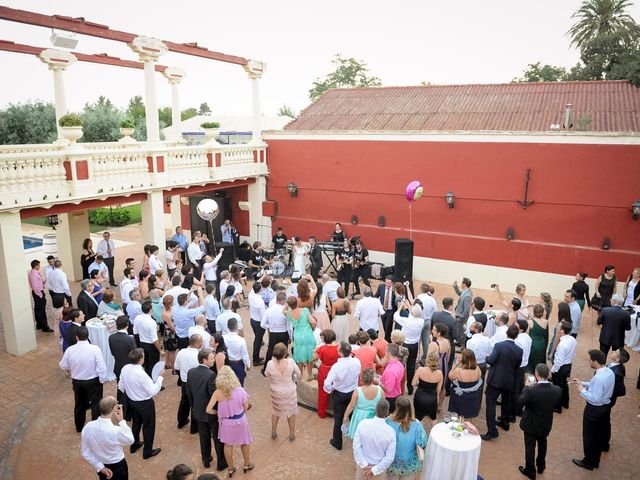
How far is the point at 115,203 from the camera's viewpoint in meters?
11.7

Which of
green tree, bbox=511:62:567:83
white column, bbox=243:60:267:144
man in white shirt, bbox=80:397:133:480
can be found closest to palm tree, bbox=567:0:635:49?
green tree, bbox=511:62:567:83

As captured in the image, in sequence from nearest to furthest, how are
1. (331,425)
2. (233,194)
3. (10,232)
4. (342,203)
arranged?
1. (331,425)
2. (10,232)
3. (342,203)
4. (233,194)

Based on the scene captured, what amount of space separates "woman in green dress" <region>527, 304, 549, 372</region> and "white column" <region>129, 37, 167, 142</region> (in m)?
9.54

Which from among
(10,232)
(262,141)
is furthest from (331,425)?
(262,141)

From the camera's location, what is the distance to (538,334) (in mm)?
7520

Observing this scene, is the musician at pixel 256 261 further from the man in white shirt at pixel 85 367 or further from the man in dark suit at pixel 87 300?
the man in white shirt at pixel 85 367

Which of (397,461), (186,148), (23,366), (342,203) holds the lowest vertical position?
(23,366)

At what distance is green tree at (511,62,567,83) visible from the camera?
33.0 metres

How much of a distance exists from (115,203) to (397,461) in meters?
9.26

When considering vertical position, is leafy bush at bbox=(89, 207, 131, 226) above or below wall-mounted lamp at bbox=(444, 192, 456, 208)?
below

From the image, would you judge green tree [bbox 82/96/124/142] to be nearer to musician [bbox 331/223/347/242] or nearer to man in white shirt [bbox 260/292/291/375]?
musician [bbox 331/223/347/242]

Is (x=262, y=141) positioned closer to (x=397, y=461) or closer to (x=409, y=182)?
(x=409, y=182)

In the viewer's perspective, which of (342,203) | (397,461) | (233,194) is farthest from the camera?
(233,194)

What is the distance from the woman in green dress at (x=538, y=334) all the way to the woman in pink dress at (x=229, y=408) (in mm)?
4440
